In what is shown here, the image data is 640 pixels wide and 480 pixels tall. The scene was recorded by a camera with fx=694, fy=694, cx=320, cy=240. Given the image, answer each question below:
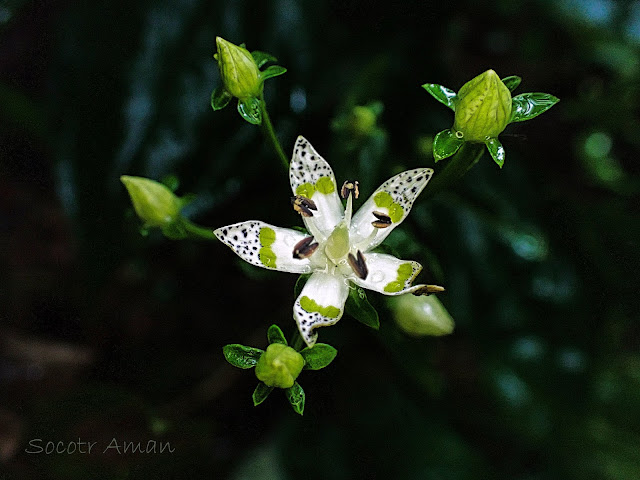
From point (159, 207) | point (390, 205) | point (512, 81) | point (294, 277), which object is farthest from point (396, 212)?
point (294, 277)

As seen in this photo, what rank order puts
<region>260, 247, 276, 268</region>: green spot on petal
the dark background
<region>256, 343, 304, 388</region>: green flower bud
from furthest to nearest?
1. the dark background
2. <region>260, 247, 276, 268</region>: green spot on petal
3. <region>256, 343, 304, 388</region>: green flower bud

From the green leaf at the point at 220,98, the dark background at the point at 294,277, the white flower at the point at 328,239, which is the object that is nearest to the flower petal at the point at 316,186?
the white flower at the point at 328,239

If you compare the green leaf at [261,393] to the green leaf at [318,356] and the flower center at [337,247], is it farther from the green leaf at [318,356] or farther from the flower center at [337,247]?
the flower center at [337,247]

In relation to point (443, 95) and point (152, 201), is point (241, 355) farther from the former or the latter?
point (443, 95)

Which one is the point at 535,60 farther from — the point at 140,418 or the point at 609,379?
the point at 140,418

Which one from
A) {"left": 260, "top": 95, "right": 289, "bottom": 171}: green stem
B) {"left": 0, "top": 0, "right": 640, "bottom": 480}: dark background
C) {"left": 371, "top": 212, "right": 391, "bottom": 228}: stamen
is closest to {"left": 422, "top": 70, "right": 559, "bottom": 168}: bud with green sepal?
{"left": 371, "top": 212, "right": 391, "bottom": 228}: stamen

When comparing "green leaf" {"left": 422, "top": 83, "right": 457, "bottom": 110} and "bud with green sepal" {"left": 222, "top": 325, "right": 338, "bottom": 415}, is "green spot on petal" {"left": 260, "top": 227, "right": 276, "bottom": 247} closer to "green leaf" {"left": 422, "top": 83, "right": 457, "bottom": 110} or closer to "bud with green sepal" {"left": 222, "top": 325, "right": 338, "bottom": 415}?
"bud with green sepal" {"left": 222, "top": 325, "right": 338, "bottom": 415}
